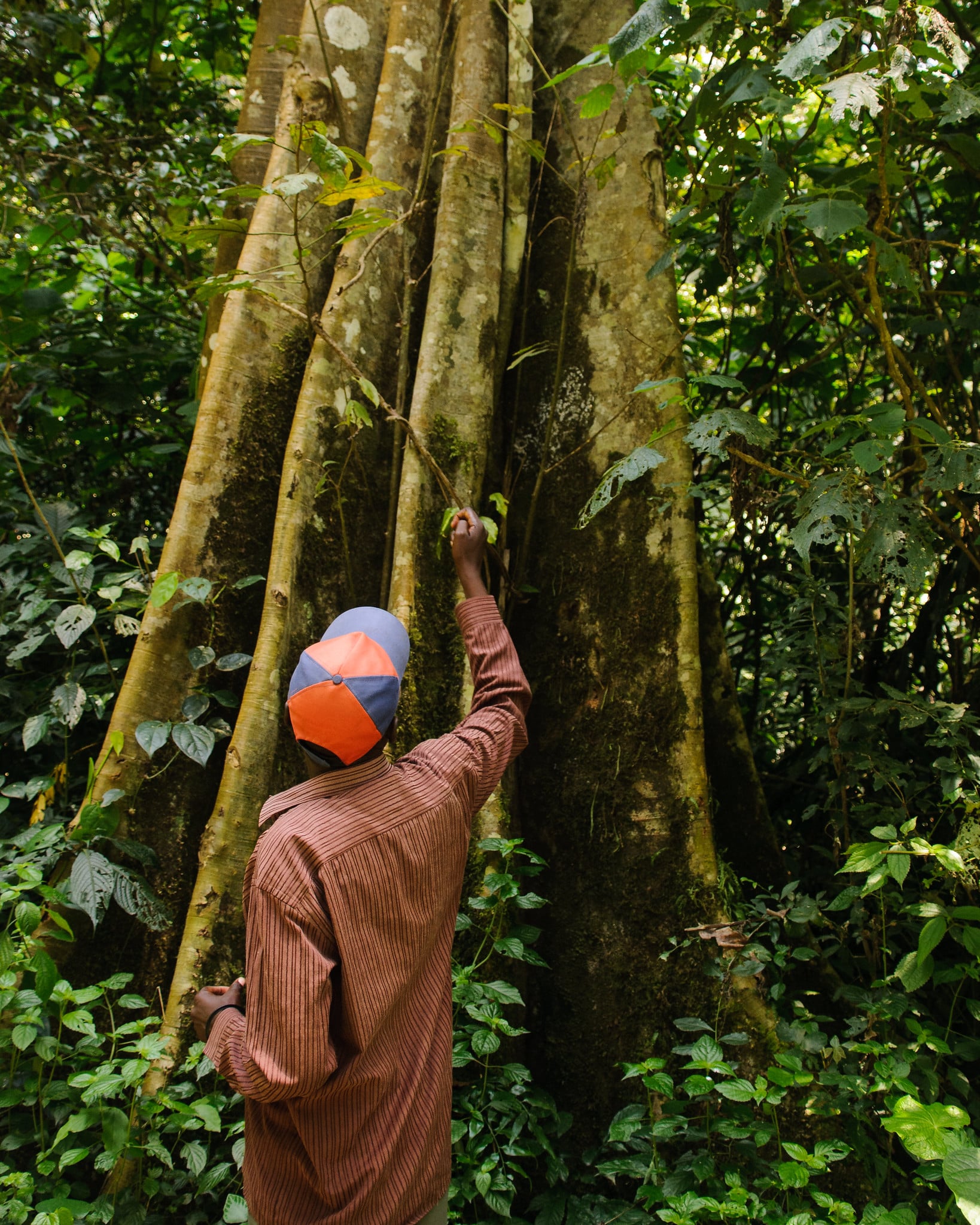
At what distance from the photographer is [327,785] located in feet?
4.68

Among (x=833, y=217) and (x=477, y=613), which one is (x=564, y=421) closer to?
(x=833, y=217)

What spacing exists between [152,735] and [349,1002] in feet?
4.17

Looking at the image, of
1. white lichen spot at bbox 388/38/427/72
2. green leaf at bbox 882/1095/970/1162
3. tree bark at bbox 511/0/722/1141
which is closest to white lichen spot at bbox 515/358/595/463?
tree bark at bbox 511/0/722/1141

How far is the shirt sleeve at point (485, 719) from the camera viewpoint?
1643mm

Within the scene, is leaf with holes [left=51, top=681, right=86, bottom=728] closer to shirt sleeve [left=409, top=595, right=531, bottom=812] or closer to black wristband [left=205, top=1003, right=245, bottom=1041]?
black wristband [left=205, top=1003, right=245, bottom=1041]

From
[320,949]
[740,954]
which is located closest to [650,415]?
[740,954]

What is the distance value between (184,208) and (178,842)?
2.77 meters

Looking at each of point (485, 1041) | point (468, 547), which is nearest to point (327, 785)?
point (468, 547)

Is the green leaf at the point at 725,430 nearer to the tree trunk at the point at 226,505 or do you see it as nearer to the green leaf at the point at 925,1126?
the tree trunk at the point at 226,505

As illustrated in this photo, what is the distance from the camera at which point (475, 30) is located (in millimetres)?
3156

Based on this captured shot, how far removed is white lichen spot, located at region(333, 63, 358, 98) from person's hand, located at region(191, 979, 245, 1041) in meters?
3.13

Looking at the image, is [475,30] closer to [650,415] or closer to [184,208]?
[184,208]

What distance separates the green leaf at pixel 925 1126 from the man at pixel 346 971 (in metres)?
0.88

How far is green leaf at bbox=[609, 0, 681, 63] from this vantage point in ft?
6.14
